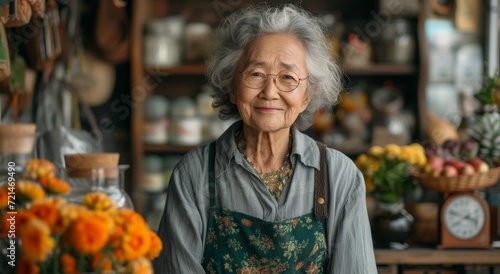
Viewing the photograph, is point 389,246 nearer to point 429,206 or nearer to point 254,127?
point 429,206

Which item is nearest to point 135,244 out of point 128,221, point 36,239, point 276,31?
point 128,221

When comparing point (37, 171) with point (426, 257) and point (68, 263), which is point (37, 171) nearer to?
point (68, 263)

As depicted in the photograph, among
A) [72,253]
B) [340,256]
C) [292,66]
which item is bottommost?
[340,256]

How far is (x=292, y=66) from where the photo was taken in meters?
1.75

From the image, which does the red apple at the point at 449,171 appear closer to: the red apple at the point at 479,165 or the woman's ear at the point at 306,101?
the red apple at the point at 479,165

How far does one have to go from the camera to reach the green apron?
68.0 inches

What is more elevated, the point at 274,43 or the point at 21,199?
the point at 274,43

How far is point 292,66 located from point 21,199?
914 millimetres

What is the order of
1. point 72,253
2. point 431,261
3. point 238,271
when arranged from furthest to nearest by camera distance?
point 431,261, point 238,271, point 72,253

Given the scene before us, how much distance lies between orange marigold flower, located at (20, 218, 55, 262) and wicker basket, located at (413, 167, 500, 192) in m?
1.79

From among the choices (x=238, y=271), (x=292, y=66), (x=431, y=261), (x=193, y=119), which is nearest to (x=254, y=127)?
(x=292, y=66)

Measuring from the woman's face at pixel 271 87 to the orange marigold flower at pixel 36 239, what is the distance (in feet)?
3.07

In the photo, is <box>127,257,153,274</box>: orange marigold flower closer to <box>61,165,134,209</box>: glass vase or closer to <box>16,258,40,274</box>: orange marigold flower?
<box>16,258,40,274</box>: orange marigold flower

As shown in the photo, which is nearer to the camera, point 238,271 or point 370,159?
point 238,271
